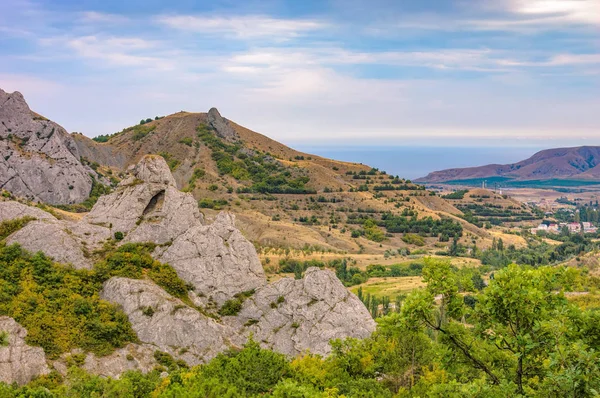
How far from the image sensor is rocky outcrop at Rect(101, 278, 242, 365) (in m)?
38.3

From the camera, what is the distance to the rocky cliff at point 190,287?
128ft

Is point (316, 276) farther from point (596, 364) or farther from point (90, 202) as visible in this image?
point (90, 202)

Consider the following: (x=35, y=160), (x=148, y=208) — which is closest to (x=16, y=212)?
(x=148, y=208)

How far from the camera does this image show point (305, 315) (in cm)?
4241

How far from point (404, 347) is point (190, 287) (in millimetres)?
18152

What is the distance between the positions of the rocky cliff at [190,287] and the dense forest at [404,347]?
58.3 inches

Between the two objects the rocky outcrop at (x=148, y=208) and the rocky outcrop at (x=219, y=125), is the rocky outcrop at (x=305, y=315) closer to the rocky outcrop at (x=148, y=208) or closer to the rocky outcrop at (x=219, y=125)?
the rocky outcrop at (x=148, y=208)

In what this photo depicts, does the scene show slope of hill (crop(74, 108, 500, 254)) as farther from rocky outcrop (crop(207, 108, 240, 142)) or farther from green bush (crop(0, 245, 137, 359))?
green bush (crop(0, 245, 137, 359))

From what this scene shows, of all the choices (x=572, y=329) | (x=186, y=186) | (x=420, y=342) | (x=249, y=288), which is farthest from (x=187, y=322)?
(x=186, y=186)

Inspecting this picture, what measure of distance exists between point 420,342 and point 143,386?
16058 mm

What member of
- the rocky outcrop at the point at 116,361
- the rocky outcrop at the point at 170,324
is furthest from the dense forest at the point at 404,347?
the rocky outcrop at the point at 170,324

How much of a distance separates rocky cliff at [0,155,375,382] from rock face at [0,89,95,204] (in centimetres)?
7122

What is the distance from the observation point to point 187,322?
39.2m

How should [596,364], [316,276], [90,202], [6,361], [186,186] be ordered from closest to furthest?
[596,364] → [6,361] → [316,276] → [90,202] → [186,186]
